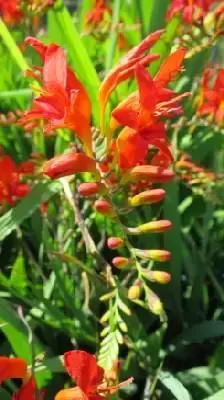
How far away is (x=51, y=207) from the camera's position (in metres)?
1.12

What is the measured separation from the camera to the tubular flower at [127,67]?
809mm

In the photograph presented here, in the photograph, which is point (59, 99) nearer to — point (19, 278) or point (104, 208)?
point (104, 208)

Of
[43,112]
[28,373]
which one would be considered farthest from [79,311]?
[43,112]

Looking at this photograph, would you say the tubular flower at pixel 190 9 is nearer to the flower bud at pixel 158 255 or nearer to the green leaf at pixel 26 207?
the green leaf at pixel 26 207

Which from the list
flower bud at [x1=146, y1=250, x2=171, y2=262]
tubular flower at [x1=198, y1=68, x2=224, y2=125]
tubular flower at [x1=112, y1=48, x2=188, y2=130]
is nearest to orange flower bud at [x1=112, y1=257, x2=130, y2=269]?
flower bud at [x1=146, y1=250, x2=171, y2=262]

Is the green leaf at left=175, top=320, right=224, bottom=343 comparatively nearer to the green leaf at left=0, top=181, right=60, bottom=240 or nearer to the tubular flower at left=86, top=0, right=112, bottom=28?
the green leaf at left=0, top=181, right=60, bottom=240

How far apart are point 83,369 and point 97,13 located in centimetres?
85

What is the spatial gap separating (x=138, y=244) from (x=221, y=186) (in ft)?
0.45

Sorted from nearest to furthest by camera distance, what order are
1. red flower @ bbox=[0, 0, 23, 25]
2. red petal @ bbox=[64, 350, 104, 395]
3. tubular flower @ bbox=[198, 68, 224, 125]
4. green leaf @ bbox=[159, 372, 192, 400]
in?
red petal @ bbox=[64, 350, 104, 395] < green leaf @ bbox=[159, 372, 192, 400] < tubular flower @ bbox=[198, 68, 224, 125] < red flower @ bbox=[0, 0, 23, 25]

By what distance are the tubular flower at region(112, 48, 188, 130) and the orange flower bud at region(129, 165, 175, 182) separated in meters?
0.04

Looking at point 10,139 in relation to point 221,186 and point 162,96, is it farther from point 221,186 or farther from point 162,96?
point 162,96

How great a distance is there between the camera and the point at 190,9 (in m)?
1.17

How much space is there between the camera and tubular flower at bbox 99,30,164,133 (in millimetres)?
809

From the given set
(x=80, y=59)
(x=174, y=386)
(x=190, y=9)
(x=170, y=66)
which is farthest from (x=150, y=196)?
(x=190, y=9)
